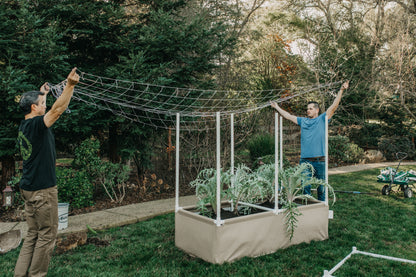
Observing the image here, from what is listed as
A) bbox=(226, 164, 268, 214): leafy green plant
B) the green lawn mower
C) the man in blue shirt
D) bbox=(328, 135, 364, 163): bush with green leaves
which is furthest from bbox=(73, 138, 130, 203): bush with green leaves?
bbox=(328, 135, 364, 163): bush with green leaves

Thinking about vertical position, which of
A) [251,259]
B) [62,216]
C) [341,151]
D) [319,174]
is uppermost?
[341,151]

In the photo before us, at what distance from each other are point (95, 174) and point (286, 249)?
3524 millimetres

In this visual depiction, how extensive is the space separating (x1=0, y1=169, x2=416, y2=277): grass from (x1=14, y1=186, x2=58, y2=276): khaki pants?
0.38 meters

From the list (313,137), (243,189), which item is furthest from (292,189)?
(313,137)

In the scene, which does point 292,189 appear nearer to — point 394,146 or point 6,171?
point 6,171

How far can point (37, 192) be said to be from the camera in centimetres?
252

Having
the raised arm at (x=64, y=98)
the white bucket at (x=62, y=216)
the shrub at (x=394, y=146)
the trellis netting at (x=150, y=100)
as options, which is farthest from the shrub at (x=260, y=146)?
the shrub at (x=394, y=146)

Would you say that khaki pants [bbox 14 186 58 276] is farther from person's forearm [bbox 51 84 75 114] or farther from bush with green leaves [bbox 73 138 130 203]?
bush with green leaves [bbox 73 138 130 203]

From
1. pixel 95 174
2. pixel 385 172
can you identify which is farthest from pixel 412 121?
pixel 95 174

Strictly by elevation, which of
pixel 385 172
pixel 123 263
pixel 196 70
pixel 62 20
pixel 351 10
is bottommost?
pixel 123 263

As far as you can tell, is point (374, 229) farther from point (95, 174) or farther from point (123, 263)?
point (95, 174)

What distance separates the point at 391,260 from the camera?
317cm

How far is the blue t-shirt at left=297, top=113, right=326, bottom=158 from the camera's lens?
4266 millimetres

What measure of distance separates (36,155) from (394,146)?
1282 cm
